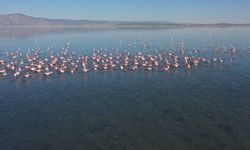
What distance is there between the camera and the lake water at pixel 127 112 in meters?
21.1

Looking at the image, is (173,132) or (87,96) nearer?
(173,132)

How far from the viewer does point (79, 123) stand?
2441 centimetres

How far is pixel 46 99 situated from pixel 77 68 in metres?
14.4

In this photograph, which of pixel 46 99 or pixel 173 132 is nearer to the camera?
pixel 173 132

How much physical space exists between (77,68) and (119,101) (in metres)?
16.9

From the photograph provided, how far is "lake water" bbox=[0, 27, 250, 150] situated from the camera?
21125 mm

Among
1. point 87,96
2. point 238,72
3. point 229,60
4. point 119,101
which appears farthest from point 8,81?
point 229,60

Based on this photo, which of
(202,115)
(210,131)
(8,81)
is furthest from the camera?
(8,81)

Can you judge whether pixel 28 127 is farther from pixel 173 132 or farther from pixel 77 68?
pixel 77 68

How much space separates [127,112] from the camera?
26.5 metres

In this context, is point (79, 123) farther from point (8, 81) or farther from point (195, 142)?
point (8, 81)

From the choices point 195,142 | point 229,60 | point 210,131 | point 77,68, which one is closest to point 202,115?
point 210,131

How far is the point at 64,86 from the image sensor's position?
3600 centimetres

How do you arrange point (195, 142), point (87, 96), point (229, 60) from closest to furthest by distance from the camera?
point (195, 142) < point (87, 96) < point (229, 60)
